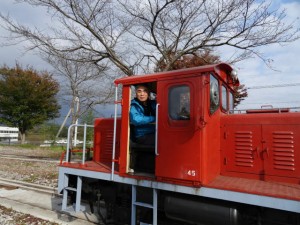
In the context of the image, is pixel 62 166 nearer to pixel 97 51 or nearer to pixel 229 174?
pixel 229 174

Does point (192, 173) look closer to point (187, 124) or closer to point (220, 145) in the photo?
point (187, 124)

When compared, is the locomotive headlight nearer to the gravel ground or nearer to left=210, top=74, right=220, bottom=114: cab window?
left=210, top=74, right=220, bottom=114: cab window

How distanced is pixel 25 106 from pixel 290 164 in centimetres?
3182

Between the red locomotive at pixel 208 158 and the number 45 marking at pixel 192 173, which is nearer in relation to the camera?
the red locomotive at pixel 208 158

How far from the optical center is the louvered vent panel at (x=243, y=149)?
4.63m

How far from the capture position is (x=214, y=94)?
460cm

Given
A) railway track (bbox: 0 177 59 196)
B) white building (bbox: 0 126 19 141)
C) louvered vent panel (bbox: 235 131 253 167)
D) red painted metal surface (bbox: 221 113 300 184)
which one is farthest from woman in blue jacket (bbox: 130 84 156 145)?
white building (bbox: 0 126 19 141)

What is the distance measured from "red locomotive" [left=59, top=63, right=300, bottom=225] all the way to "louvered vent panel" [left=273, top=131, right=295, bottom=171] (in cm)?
1

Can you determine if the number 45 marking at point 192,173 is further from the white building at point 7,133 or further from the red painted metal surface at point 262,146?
the white building at point 7,133

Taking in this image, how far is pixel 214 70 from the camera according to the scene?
14.5 ft

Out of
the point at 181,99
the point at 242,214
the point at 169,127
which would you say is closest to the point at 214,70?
the point at 181,99

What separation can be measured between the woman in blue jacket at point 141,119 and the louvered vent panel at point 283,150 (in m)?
1.92

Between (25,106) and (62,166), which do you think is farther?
(25,106)

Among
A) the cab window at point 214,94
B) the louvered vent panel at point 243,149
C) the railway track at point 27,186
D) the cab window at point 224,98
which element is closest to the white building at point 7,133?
the railway track at point 27,186
